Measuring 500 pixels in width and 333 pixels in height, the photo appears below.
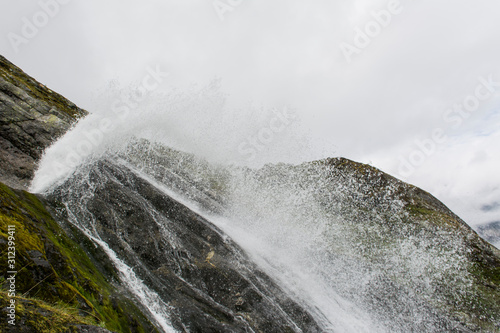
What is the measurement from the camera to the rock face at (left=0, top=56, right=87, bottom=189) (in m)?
15.0

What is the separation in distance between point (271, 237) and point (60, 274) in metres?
13.3

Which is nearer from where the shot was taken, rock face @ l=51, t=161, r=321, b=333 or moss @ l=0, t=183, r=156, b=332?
moss @ l=0, t=183, r=156, b=332

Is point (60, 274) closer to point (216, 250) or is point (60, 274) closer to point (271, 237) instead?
point (216, 250)

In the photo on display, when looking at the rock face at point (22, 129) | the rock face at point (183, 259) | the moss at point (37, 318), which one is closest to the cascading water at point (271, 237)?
the rock face at point (183, 259)

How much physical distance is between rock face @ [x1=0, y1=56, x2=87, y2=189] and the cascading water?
844 millimetres

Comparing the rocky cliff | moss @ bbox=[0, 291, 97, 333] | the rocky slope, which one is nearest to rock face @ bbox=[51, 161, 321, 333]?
the rocky cliff

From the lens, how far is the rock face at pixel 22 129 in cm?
1496

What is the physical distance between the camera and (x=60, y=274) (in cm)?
702

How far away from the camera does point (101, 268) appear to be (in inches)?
413

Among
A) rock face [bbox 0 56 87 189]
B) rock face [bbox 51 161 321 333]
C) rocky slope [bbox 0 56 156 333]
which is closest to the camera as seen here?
rocky slope [bbox 0 56 156 333]

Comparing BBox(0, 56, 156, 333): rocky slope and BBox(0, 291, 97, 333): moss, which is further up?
BBox(0, 291, 97, 333): moss

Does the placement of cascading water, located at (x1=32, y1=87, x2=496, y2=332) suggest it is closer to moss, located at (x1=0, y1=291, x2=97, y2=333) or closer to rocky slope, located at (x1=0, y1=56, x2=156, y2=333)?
rocky slope, located at (x1=0, y1=56, x2=156, y2=333)

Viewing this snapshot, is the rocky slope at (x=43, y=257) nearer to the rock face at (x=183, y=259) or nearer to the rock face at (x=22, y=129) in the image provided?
the rock face at (x=22, y=129)

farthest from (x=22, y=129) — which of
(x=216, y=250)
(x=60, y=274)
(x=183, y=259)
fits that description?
(x=60, y=274)
